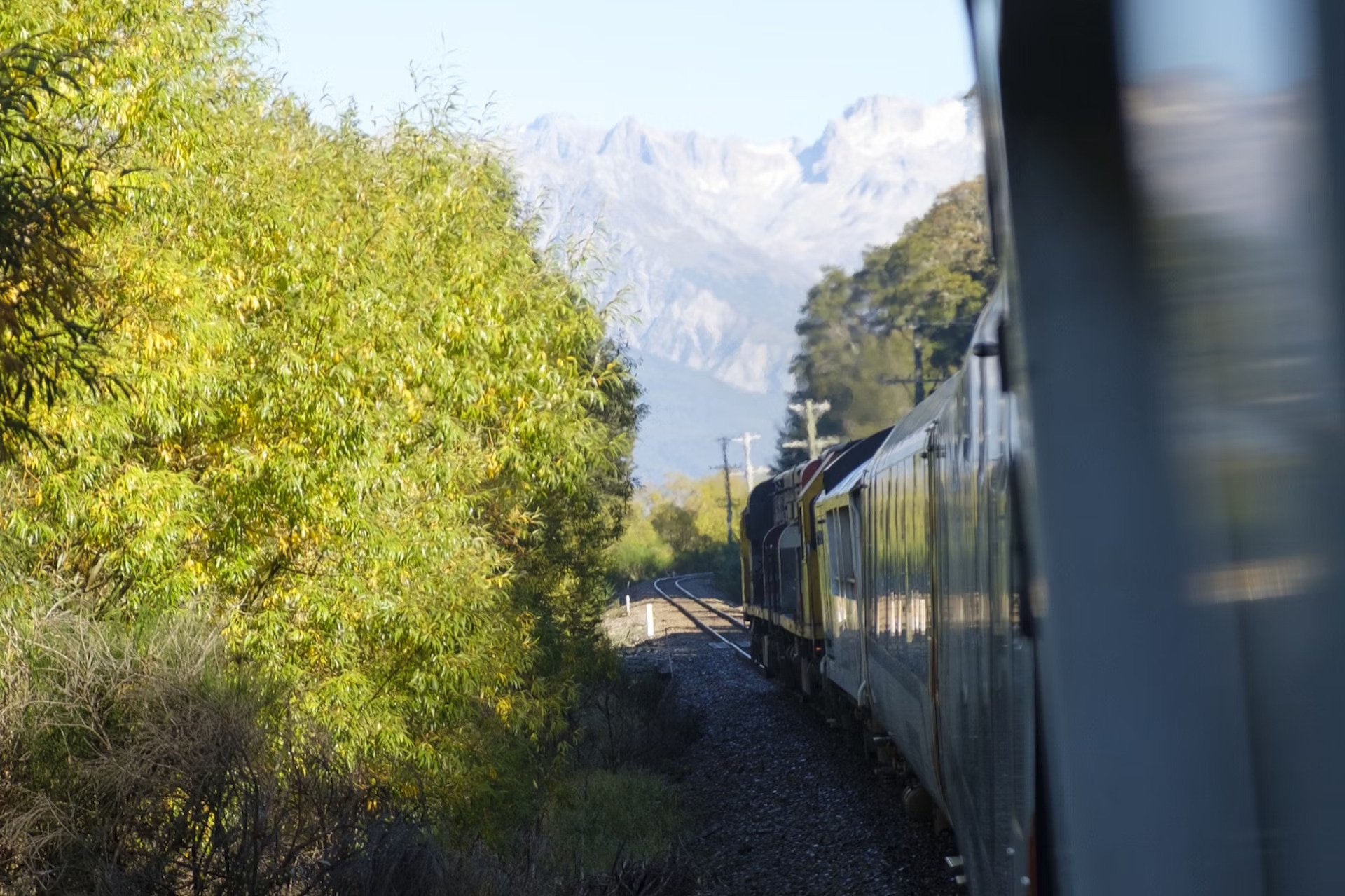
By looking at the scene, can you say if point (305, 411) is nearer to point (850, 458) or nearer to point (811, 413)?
point (850, 458)

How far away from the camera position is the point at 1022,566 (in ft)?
6.18

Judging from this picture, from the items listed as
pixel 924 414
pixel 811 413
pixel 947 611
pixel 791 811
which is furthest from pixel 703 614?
pixel 947 611

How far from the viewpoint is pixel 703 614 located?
4347 centimetres

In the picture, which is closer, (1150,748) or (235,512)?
(1150,748)

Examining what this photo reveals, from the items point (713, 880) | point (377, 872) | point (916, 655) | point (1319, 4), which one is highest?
point (1319, 4)

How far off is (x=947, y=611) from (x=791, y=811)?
27.2 feet

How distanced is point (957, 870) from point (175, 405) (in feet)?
16.6

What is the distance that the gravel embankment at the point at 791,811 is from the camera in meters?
10.3

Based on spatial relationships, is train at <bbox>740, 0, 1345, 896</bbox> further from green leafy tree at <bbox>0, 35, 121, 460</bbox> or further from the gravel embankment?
the gravel embankment

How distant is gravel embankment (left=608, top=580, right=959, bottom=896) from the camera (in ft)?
33.8

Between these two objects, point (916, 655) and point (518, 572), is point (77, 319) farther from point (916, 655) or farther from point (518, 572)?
point (518, 572)

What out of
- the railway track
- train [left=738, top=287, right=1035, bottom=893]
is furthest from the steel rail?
train [left=738, top=287, right=1035, bottom=893]

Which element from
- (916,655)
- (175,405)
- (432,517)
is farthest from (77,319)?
(916,655)

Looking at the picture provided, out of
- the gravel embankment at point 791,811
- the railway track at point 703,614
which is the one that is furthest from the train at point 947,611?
the railway track at point 703,614
